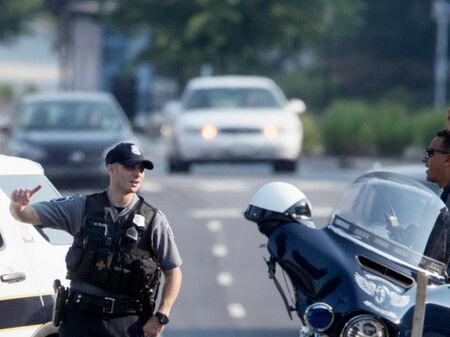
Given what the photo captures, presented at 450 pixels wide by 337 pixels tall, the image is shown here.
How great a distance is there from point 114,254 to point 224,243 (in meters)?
11.8

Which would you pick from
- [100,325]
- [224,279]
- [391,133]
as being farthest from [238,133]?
[100,325]

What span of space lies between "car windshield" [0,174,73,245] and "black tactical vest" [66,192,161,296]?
3.80 ft

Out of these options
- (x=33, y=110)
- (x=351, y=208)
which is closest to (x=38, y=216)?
(x=351, y=208)

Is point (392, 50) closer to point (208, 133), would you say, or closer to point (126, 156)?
point (208, 133)

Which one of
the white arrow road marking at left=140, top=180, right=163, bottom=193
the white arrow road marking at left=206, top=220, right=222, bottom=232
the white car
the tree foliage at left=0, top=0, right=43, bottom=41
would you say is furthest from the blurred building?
the white arrow road marking at left=206, top=220, right=222, bottom=232

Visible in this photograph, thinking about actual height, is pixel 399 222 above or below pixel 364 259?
above

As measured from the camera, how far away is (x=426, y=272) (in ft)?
20.3

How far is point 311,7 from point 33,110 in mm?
17684

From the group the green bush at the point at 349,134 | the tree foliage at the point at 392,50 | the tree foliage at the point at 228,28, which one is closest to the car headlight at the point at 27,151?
the green bush at the point at 349,134

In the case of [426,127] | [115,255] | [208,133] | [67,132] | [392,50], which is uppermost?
[115,255]

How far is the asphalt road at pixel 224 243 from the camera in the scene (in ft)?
45.3

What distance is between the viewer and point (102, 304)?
6.51 m

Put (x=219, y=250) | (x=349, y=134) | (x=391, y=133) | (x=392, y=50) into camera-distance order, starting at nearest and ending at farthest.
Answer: (x=219, y=250) → (x=391, y=133) → (x=349, y=134) → (x=392, y=50)

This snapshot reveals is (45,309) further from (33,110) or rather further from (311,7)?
(311,7)
